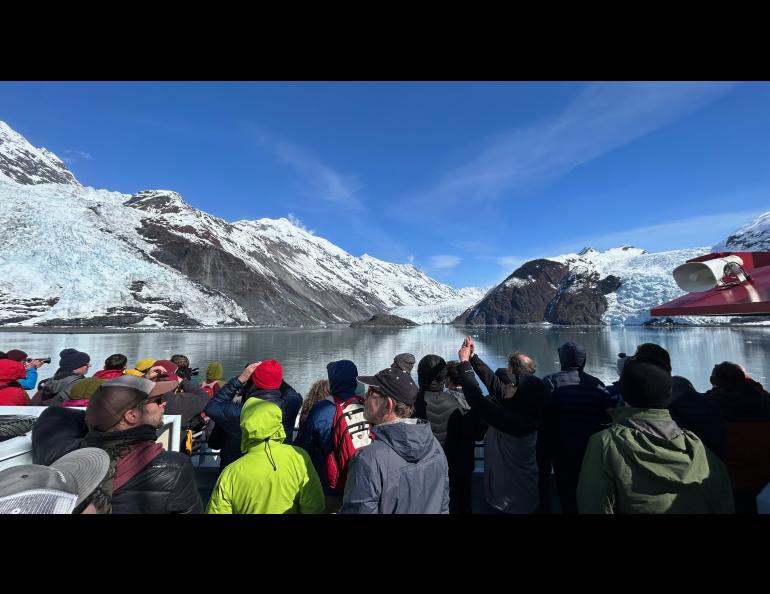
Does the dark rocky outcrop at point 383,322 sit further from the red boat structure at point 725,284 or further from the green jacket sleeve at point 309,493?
the green jacket sleeve at point 309,493

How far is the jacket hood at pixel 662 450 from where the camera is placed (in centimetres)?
161

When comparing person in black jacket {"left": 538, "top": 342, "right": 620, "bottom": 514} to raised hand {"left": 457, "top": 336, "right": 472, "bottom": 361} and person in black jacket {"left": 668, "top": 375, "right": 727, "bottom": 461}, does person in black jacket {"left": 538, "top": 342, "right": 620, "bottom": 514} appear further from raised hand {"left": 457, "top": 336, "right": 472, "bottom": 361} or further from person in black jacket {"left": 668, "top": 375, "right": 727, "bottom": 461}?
raised hand {"left": 457, "top": 336, "right": 472, "bottom": 361}

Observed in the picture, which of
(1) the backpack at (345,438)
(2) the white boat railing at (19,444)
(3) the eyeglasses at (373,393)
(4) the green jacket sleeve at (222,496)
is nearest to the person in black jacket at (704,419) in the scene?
(3) the eyeglasses at (373,393)

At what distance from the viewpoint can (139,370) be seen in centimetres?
420

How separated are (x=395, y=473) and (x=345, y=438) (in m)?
0.82

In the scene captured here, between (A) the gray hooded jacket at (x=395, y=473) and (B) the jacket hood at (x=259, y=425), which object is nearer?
(A) the gray hooded jacket at (x=395, y=473)

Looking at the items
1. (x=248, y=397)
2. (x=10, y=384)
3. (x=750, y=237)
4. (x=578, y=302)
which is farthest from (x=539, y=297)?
(x=10, y=384)

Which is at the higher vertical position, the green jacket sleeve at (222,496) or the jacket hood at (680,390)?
the jacket hood at (680,390)

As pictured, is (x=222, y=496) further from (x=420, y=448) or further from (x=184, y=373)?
(x=184, y=373)

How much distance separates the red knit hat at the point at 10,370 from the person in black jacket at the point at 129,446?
237 cm

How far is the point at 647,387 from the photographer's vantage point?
1.76 meters
